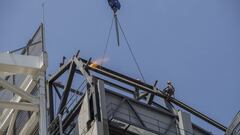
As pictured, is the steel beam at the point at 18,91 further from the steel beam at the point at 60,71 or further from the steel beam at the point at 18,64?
the steel beam at the point at 60,71

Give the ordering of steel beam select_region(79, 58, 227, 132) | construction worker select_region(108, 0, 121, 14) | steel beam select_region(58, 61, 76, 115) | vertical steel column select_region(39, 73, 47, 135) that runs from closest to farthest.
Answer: vertical steel column select_region(39, 73, 47, 135)
steel beam select_region(58, 61, 76, 115)
steel beam select_region(79, 58, 227, 132)
construction worker select_region(108, 0, 121, 14)

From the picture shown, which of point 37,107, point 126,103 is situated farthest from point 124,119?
point 37,107

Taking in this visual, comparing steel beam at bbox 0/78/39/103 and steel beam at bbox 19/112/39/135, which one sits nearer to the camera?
steel beam at bbox 0/78/39/103

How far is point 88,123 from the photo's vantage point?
1437 inches

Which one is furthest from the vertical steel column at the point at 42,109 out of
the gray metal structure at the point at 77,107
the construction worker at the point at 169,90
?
the construction worker at the point at 169,90

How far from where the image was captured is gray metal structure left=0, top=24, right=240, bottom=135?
3516 cm

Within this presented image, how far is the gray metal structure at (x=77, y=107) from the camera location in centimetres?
3516

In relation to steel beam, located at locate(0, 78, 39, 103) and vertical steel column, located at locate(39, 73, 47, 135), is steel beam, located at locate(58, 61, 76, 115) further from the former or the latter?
steel beam, located at locate(0, 78, 39, 103)

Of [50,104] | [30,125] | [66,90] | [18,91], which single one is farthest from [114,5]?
[18,91]

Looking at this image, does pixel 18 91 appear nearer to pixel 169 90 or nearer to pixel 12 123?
pixel 12 123

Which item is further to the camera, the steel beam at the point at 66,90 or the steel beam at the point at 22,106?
the steel beam at the point at 66,90

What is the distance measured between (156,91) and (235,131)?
7.48m

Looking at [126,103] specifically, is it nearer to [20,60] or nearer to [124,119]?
[124,119]

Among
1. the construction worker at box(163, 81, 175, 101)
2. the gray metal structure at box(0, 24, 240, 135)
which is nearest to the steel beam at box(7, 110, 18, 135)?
the gray metal structure at box(0, 24, 240, 135)
